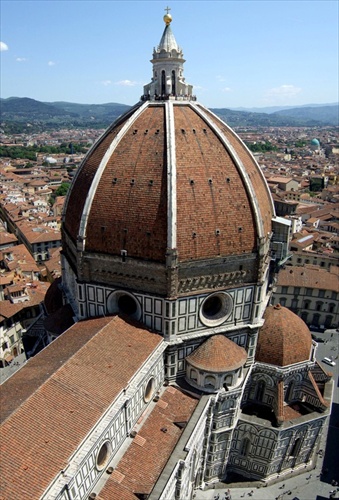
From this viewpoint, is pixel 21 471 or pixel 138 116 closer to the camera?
pixel 21 471

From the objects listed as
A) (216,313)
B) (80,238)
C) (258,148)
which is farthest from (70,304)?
(258,148)

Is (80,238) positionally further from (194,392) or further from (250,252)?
(194,392)

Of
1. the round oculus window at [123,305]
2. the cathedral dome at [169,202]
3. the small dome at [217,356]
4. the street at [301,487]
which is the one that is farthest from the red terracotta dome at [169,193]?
the street at [301,487]

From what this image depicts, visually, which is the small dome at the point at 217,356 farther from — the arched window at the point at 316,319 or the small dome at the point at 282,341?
the arched window at the point at 316,319

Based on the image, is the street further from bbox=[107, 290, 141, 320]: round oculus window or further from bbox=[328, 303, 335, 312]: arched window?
bbox=[328, 303, 335, 312]: arched window

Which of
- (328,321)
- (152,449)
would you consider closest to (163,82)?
(152,449)

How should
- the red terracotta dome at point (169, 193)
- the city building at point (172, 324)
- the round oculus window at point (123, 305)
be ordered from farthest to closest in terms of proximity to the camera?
the round oculus window at point (123, 305), the red terracotta dome at point (169, 193), the city building at point (172, 324)

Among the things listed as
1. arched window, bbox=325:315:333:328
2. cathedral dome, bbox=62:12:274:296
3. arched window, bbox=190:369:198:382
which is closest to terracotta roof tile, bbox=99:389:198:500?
arched window, bbox=190:369:198:382
